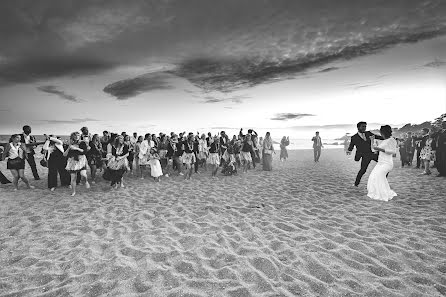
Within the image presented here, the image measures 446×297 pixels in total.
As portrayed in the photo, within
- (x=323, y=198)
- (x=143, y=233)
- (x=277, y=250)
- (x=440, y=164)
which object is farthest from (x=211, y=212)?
(x=440, y=164)

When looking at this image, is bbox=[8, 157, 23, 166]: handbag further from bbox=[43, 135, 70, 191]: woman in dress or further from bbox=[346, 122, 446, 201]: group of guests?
bbox=[346, 122, 446, 201]: group of guests

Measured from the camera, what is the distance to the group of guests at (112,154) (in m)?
8.38

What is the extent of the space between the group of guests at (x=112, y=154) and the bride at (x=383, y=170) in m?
6.55

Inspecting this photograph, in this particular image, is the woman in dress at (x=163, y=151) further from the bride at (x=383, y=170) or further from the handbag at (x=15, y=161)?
the bride at (x=383, y=170)

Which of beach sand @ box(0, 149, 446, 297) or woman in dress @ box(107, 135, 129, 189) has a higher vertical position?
woman in dress @ box(107, 135, 129, 189)

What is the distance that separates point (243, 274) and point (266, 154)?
1053 cm

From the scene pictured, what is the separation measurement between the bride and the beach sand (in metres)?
0.37

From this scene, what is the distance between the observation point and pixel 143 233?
4934 mm

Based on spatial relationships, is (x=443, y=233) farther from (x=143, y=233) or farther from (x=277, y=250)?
(x=143, y=233)

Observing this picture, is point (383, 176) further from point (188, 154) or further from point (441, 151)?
point (188, 154)

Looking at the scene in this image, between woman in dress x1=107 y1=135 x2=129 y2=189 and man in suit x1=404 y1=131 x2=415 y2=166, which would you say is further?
man in suit x1=404 y1=131 x2=415 y2=166

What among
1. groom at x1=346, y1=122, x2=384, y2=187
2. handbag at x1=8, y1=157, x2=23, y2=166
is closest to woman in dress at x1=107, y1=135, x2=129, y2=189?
handbag at x1=8, y1=157, x2=23, y2=166

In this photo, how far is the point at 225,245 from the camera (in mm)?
4348

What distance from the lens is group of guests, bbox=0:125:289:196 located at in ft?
27.5
